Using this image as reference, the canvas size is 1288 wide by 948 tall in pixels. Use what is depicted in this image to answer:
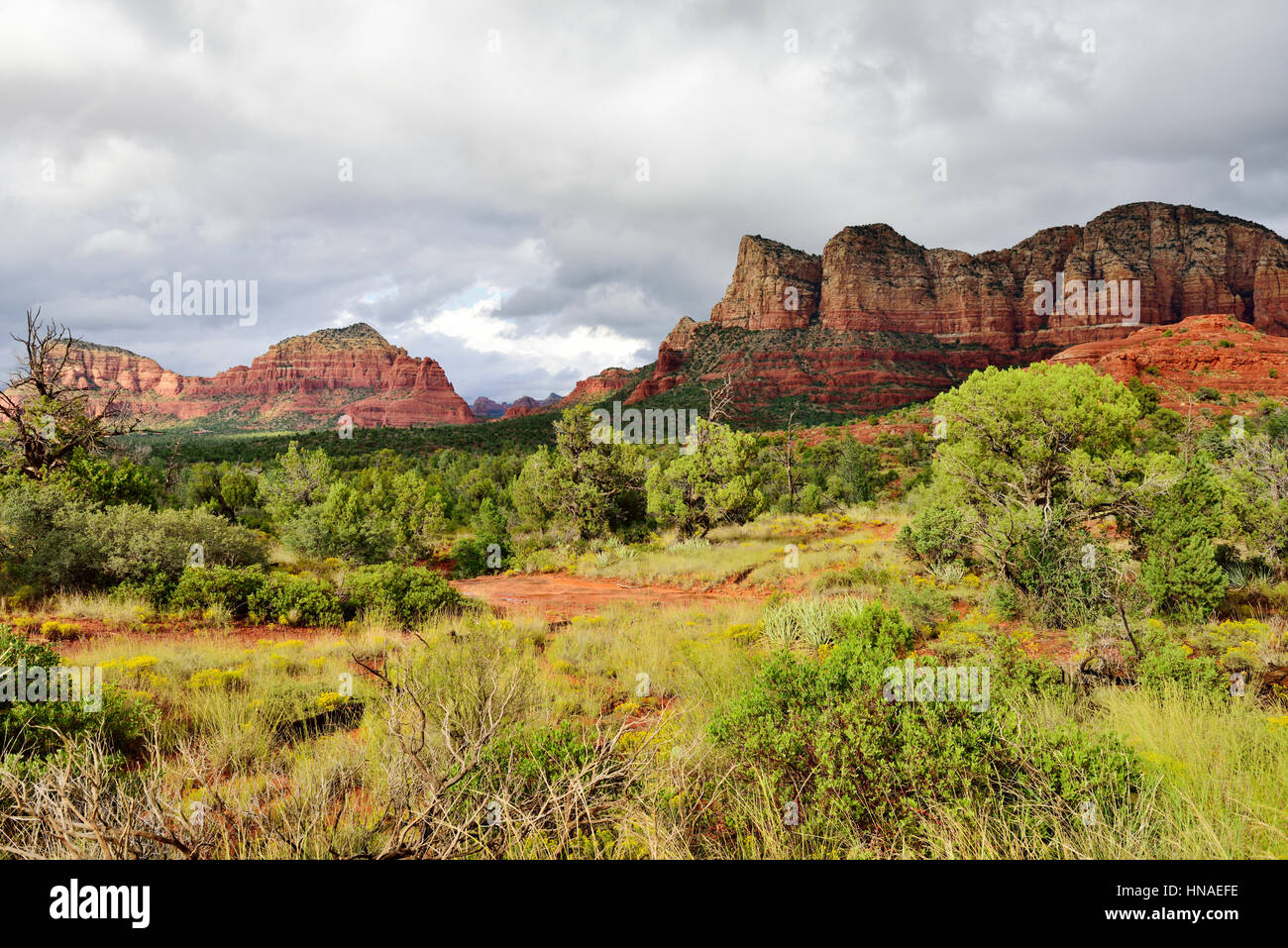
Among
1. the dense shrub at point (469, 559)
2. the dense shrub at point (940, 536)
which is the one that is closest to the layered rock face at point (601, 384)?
the dense shrub at point (469, 559)

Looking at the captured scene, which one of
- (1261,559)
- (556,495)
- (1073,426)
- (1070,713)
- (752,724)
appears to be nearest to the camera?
(752,724)

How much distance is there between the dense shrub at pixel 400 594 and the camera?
10055 millimetres

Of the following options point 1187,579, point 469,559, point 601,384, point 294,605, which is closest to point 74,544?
point 294,605

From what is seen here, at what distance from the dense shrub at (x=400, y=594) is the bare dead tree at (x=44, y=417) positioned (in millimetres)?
7769

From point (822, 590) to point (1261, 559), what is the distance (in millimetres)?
7860

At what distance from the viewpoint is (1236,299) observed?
106 metres

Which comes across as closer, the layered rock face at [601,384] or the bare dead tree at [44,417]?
the bare dead tree at [44,417]

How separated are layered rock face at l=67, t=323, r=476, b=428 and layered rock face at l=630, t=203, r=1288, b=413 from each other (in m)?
79.7

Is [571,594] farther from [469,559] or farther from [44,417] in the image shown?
[44,417]

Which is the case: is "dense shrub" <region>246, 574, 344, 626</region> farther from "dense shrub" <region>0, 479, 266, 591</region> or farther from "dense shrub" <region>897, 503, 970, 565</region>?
"dense shrub" <region>897, 503, 970, 565</region>

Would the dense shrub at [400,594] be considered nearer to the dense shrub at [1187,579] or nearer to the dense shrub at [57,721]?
the dense shrub at [57,721]

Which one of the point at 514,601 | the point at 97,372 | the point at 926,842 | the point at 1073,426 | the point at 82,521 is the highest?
the point at 97,372
